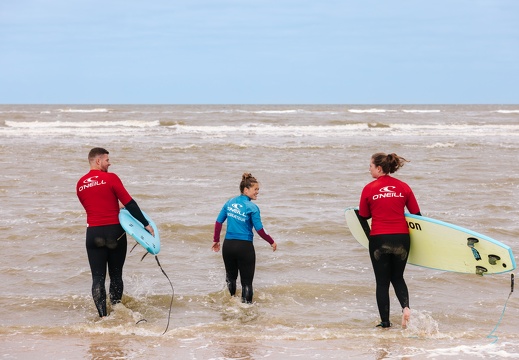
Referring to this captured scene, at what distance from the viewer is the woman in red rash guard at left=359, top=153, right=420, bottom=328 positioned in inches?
231

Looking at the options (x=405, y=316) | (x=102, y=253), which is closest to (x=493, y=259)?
(x=405, y=316)

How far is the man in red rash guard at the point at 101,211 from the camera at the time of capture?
6133 millimetres

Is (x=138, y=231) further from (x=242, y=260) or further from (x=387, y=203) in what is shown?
(x=387, y=203)

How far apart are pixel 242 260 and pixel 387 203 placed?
1686mm

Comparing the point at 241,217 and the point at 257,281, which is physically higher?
the point at 241,217

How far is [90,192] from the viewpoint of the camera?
20.2ft

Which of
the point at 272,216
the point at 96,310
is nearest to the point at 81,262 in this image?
the point at 96,310

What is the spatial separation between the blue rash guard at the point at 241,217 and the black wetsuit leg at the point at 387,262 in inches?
48.5

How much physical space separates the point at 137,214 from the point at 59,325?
52.4 inches

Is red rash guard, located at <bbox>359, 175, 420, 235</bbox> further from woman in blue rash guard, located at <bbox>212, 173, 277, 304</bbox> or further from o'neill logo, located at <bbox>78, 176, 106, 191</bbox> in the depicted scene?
o'neill logo, located at <bbox>78, 176, 106, 191</bbox>

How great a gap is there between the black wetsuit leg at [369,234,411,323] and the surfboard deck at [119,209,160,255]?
6.97 feet

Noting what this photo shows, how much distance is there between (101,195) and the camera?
20.2 ft

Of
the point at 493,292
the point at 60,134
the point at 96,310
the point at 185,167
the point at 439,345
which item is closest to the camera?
the point at 439,345

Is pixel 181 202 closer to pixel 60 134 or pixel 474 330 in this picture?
pixel 474 330
